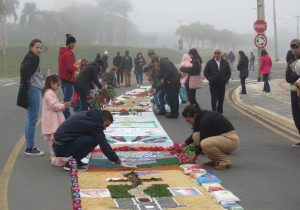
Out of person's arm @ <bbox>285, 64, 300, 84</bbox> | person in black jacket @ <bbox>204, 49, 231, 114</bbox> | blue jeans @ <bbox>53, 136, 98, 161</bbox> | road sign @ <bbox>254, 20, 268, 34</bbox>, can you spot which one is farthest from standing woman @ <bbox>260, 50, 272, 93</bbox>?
blue jeans @ <bbox>53, 136, 98, 161</bbox>

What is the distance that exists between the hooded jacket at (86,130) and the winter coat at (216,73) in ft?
22.3

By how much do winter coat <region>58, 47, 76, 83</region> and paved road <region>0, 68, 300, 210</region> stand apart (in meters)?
1.46

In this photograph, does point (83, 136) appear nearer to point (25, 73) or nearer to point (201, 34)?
point (25, 73)

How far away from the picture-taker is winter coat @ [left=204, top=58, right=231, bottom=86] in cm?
1546

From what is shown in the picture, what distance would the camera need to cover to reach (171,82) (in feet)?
53.7

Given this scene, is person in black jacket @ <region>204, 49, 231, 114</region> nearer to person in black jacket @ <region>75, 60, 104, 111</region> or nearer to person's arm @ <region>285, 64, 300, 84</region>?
person in black jacket @ <region>75, 60, 104, 111</region>

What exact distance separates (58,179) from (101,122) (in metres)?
1.01

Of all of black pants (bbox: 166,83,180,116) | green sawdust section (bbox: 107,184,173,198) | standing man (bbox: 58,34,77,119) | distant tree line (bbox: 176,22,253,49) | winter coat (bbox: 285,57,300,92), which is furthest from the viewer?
distant tree line (bbox: 176,22,253,49)

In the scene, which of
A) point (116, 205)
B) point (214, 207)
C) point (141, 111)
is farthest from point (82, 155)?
point (141, 111)

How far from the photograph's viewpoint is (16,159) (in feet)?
34.1

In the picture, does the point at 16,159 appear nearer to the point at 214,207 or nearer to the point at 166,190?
the point at 166,190

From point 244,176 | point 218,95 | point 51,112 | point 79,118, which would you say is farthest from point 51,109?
point 218,95

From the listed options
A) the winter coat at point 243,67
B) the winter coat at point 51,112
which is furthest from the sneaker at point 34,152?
the winter coat at point 243,67

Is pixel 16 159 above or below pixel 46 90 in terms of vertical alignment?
below
